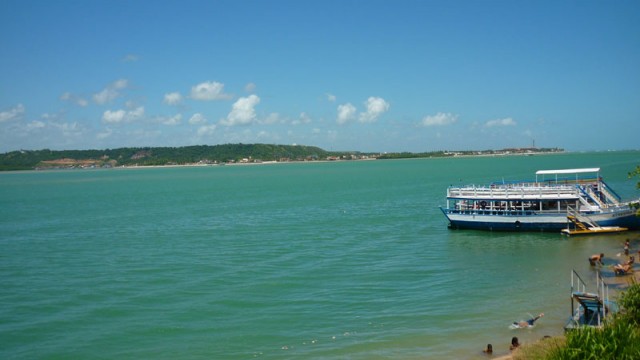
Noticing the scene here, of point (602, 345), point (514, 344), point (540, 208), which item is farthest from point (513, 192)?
point (602, 345)

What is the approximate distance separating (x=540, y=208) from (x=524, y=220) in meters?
1.66

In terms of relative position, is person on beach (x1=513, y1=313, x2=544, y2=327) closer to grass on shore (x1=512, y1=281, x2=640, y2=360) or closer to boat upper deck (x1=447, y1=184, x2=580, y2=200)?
grass on shore (x1=512, y1=281, x2=640, y2=360)

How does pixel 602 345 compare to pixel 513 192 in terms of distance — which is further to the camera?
pixel 513 192

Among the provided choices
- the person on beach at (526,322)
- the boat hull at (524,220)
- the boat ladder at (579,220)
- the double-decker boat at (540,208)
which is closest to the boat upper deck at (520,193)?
the double-decker boat at (540,208)

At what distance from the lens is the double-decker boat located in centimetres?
4572

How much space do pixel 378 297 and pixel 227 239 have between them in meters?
24.9

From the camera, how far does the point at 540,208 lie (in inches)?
1875

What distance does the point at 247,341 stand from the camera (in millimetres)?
23922

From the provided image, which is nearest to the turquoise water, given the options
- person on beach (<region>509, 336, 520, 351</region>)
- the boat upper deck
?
person on beach (<region>509, 336, 520, 351</region>)

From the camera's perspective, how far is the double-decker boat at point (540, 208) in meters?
45.7

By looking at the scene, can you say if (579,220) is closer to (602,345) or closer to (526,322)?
(526,322)

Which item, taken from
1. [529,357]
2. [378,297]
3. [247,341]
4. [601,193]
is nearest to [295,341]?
[247,341]

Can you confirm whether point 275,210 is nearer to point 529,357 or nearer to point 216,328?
point 216,328

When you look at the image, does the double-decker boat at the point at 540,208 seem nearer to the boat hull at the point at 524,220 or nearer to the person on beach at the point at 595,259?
the boat hull at the point at 524,220
